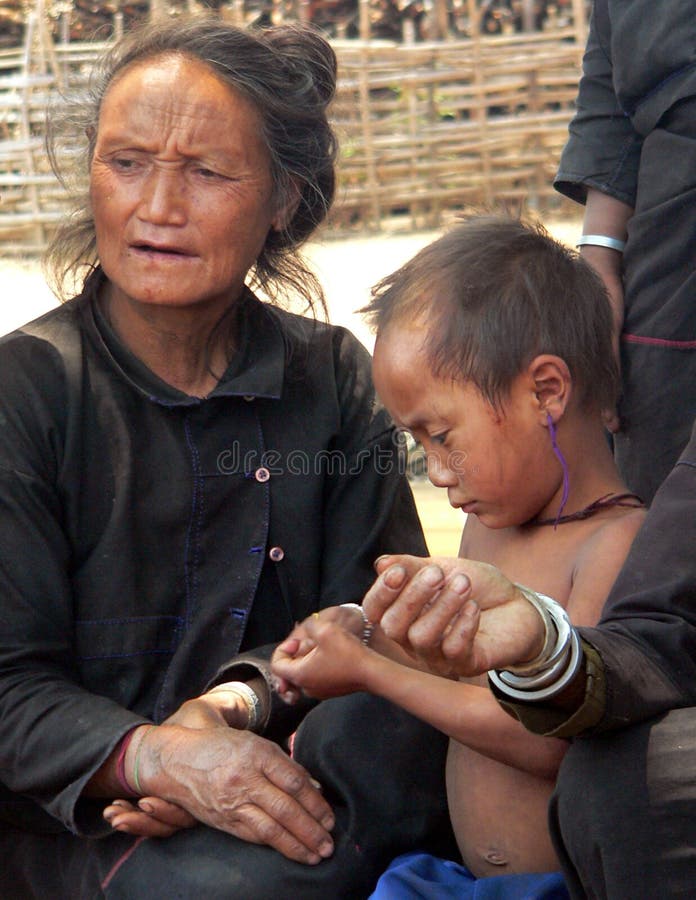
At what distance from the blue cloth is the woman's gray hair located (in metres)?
1.20

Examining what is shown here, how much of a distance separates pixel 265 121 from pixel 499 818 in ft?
4.33

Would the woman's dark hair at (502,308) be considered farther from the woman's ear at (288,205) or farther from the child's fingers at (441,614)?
the child's fingers at (441,614)

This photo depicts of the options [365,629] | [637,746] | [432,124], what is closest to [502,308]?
[365,629]

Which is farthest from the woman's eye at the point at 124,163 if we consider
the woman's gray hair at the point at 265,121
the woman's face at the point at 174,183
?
the woman's gray hair at the point at 265,121

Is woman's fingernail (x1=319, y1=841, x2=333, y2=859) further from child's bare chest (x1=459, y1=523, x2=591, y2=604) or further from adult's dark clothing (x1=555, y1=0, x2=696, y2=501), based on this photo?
adult's dark clothing (x1=555, y1=0, x2=696, y2=501)

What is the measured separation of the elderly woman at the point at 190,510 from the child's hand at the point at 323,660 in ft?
0.45

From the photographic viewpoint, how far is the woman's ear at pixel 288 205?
8.66 ft

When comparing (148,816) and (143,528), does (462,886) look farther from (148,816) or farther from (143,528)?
(143,528)

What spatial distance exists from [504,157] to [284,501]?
11.0 metres

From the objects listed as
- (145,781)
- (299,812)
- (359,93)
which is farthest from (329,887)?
(359,93)

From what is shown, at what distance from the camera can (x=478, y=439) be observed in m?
2.19

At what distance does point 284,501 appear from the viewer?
255cm

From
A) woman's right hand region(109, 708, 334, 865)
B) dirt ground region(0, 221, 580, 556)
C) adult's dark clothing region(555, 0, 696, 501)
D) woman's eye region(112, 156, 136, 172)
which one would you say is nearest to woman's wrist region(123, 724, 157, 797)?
woman's right hand region(109, 708, 334, 865)

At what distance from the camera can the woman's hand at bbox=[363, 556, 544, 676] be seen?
1.63 meters
